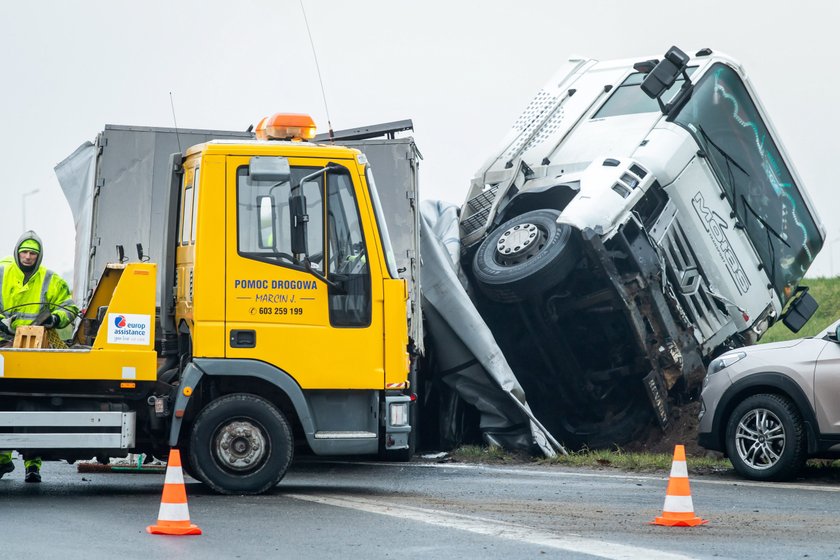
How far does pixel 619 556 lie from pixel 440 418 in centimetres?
774

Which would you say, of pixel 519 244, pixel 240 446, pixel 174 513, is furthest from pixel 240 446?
pixel 519 244

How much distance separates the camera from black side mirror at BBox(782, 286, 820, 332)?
15664 millimetres

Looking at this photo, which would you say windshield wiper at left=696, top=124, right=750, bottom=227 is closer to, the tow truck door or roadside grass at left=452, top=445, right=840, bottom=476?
roadside grass at left=452, top=445, right=840, bottom=476

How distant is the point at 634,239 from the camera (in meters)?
13.4

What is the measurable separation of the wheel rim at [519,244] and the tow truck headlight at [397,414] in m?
3.95

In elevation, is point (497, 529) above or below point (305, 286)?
below

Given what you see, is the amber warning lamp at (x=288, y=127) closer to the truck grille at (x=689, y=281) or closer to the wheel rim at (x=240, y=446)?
the wheel rim at (x=240, y=446)

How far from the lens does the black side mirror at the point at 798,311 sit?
15.7m

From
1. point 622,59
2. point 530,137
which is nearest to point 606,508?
point 530,137

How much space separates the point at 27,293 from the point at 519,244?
5035mm

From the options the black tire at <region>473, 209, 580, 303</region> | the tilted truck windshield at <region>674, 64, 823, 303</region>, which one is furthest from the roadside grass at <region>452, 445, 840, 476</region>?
the tilted truck windshield at <region>674, 64, 823, 303</region>

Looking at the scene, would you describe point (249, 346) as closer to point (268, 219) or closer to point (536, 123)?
point (268, 219)

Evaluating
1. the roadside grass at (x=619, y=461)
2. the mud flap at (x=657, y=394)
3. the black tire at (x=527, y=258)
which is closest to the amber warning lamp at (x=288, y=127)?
the black tire at (x=527, y=258)

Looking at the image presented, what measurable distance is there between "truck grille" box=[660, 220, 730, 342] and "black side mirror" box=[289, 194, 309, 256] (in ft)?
17.4
